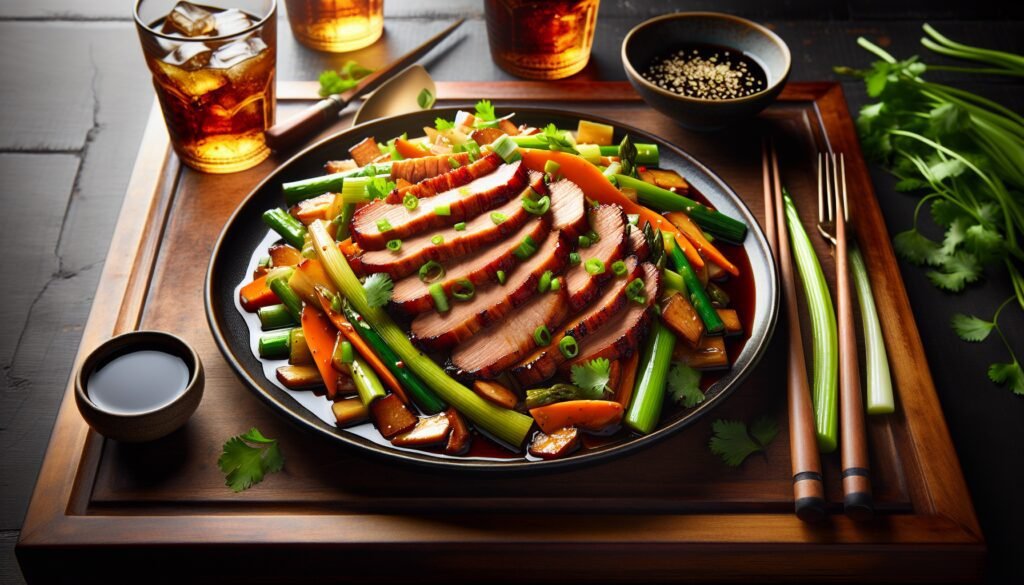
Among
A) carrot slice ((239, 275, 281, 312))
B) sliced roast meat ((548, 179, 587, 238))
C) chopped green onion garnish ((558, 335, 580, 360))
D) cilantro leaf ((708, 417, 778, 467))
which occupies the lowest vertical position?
cilantro leaf ((708, 417, 778, 467))

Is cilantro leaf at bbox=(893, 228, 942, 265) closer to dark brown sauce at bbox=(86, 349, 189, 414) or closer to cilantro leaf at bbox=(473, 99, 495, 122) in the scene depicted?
cilantro leaf at bbox=(473, 99, 495, 122)

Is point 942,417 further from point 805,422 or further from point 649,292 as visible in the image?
point 649,292

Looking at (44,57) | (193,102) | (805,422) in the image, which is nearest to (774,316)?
(805,422)

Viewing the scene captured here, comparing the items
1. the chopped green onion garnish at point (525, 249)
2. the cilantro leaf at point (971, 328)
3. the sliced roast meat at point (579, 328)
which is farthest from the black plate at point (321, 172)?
the cilantro leaf at point (971, 328)

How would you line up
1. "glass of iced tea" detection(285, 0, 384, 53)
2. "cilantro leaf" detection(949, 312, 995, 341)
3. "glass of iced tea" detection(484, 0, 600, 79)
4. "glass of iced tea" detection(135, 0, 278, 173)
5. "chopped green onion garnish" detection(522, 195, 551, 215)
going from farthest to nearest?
"glass of iced tea" detection(285, 0, 384, 53) → "glass of iced tea" detection(484, 0, 600, 79) → "glass of iced tea" detection(135, 0, 278, 173) → "cilantro leaf" detection(949, 312, 995, 341) → "chopped green onion garnish" detection(522, 195, 551, 215)

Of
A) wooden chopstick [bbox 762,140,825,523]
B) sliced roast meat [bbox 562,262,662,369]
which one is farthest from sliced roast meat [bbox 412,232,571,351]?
wooden chopstick [bbox 762,140,825,523]

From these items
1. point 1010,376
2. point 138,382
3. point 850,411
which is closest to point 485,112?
point 138,382
